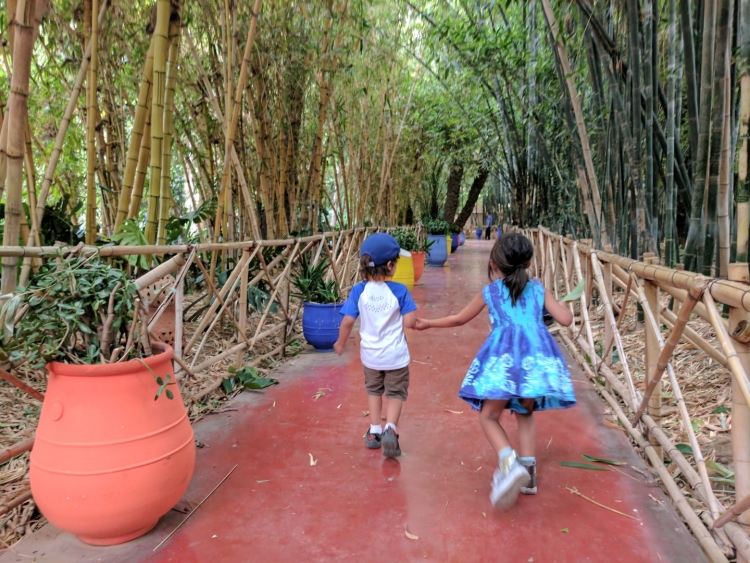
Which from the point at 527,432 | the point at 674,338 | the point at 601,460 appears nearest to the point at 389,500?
the point at 527,432

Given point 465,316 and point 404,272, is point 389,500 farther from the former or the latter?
point 404,272

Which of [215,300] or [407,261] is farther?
[407,261]

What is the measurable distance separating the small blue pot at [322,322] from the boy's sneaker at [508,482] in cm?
192

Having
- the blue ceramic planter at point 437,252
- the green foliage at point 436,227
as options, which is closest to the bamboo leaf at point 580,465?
the blue ceramic planter at point 437,252

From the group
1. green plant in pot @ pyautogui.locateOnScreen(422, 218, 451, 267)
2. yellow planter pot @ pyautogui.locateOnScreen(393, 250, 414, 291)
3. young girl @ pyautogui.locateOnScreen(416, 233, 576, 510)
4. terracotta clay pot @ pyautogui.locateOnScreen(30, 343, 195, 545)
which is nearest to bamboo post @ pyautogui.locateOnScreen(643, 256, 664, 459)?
young girl @ pyautogui.locateOnScreen(416, 233, 576, 510)

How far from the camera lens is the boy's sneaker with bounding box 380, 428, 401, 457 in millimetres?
1899

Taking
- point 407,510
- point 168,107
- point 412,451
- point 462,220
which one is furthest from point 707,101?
point 462,220

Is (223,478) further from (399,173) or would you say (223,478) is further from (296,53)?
(399,173)

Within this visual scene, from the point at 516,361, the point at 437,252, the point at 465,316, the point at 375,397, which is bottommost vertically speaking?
the point at 375,397

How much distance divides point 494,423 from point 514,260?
0.51m

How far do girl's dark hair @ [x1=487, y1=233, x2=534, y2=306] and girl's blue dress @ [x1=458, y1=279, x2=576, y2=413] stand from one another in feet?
0.09

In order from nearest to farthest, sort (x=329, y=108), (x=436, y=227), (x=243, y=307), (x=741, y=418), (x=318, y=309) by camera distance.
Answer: (x=741, y=418) < (x=243, y=307) < (x=318, y=309) < (x=329, y=108) < (x=436, y=227)

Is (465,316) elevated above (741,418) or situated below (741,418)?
above

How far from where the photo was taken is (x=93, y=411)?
4.23 ft
